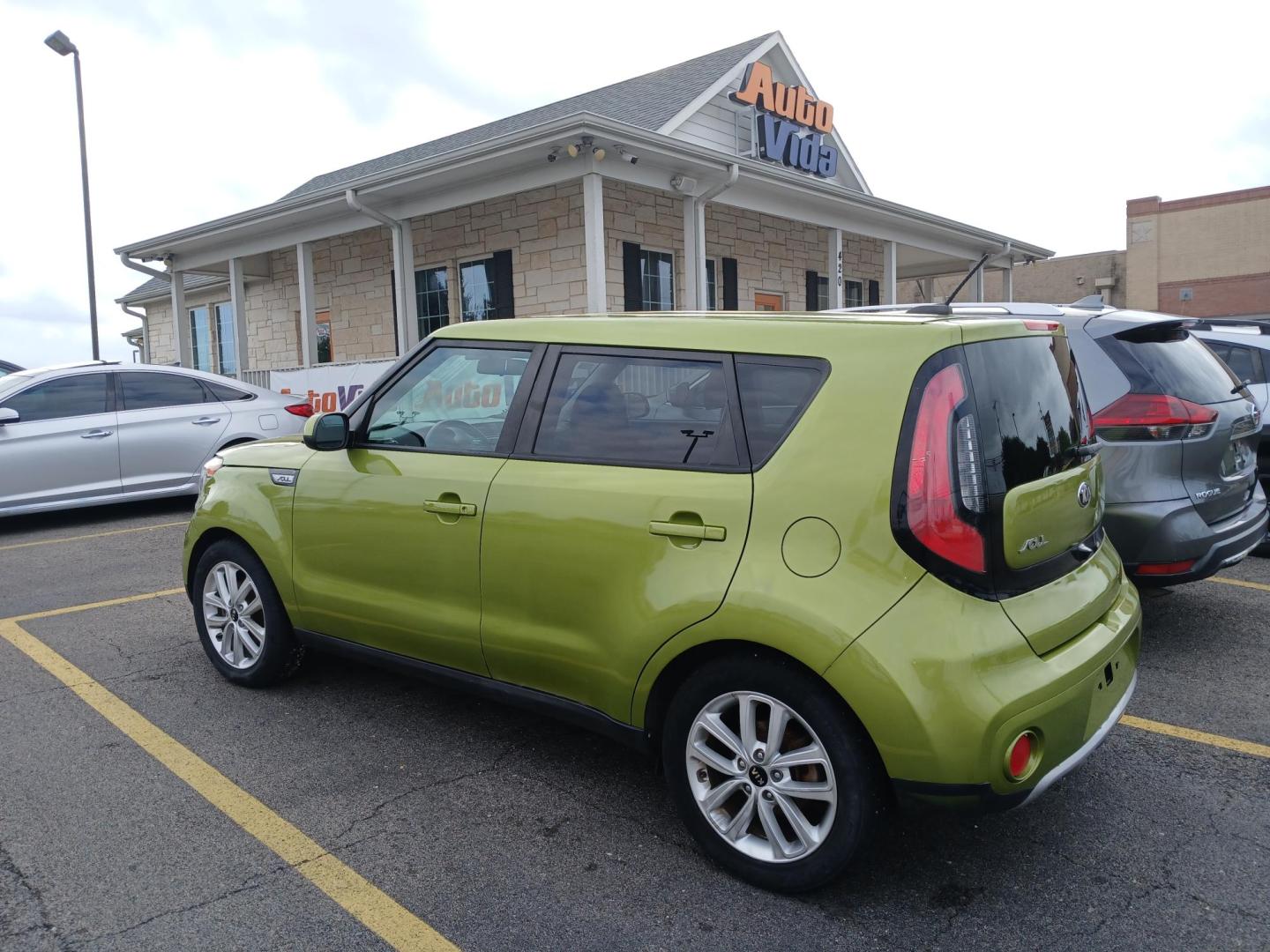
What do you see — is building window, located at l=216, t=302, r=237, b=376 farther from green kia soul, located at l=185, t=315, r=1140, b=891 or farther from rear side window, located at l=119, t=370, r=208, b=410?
green kia soul, located at l=185, t=315, r=1140, b=891

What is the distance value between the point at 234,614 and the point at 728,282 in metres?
11.7

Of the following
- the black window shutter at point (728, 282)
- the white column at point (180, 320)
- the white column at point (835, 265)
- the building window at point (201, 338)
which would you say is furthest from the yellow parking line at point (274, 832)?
the building window at point (201, 338)

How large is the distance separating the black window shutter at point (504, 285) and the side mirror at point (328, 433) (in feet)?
30.8

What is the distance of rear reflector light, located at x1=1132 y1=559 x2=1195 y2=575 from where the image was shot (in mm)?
4195

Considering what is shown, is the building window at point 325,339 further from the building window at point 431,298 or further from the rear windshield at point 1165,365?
the rear windshield at point 1165,365

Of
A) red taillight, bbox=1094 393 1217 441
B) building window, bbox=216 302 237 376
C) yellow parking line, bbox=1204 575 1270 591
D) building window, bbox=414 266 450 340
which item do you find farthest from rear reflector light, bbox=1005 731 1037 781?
building window, bbox=216 302 237 376

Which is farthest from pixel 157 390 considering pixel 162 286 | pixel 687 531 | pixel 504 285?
pixel 162 286

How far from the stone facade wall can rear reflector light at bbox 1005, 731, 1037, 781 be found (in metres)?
10.4

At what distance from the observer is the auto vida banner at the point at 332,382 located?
515 inches

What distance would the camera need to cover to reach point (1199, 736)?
12.0 ft

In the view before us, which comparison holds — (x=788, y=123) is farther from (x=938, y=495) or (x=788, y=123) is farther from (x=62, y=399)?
(x=938, y=495)

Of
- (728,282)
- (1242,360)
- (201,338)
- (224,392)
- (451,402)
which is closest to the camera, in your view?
(451,402)

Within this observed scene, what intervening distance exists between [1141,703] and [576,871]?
258 cm

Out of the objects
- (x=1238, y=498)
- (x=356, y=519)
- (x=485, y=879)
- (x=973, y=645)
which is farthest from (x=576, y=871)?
(x=1238, y=498)
